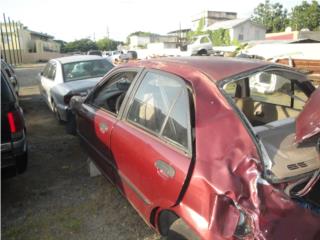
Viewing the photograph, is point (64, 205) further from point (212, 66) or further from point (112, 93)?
point (212, 66)

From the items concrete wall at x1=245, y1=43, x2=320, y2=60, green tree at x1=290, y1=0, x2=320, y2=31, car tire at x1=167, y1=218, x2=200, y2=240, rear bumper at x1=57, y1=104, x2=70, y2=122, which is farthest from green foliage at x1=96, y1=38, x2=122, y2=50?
car tire at x1=167, y1=218, x2=200, y2=240

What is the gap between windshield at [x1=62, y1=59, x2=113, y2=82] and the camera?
25.0 feet

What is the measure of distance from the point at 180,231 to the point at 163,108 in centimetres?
97

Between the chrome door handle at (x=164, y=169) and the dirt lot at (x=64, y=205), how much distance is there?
104 cm

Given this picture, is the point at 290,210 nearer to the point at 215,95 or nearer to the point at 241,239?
the point at 241,239

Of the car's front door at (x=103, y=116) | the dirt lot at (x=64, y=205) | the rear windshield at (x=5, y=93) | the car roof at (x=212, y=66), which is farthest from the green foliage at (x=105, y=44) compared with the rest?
the car roof at (x=212, y=66)

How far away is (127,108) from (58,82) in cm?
493

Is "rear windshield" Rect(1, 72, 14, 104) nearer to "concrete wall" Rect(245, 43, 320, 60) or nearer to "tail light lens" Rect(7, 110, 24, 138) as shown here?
"tail light lens" Rect(7, 110, 24, 138)

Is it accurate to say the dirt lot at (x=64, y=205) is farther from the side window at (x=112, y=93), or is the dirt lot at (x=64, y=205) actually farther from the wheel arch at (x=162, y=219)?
the side window at (x=112, y=93)

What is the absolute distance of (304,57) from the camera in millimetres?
11430

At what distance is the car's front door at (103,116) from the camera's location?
11.1 feet

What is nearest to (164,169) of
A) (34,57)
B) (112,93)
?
(112,93)

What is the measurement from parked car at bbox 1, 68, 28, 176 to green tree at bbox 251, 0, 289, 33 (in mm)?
55805

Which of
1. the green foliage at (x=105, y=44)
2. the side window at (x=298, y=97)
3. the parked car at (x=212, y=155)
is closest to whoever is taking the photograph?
the parked car at (x=212, y=155)
